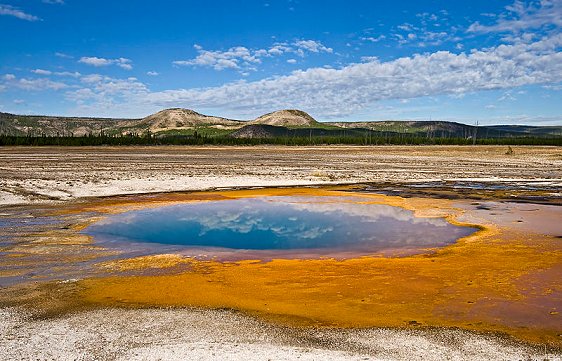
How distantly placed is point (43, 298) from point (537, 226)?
14.0 metres

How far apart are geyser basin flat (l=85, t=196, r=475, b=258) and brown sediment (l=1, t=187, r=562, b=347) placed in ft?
3.79

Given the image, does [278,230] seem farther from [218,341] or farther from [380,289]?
[218,341]

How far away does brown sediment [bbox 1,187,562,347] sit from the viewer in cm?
741

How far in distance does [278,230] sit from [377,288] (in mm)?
6522

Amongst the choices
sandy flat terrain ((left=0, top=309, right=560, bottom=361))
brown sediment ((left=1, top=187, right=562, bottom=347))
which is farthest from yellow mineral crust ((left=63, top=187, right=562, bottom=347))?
sandy flat terrain ((left=0, top=309, right=560, bottom=361))

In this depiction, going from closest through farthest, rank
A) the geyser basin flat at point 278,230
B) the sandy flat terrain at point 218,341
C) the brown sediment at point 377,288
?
1. the sandy flat terrain at point 218,341
2. the brown sediment at point 377,288
3. the geyser basin flat at point 278,230

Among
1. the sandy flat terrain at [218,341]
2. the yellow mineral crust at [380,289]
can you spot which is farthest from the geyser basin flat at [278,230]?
the sandy flat terrain at [218,341]

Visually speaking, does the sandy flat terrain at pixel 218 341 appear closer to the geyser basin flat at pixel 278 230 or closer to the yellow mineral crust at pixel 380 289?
the yellow mineral crust at pixel 380 289

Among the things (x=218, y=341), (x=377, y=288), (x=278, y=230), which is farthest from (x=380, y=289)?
(x=278, y=230)

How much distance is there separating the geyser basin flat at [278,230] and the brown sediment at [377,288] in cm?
115

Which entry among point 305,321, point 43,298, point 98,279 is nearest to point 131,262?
point 98,279

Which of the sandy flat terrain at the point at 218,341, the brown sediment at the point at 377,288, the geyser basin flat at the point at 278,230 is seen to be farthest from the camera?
the geyser basin flat at the point at 278,230

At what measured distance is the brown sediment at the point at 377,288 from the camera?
292 inches

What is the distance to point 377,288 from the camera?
8.99 m
